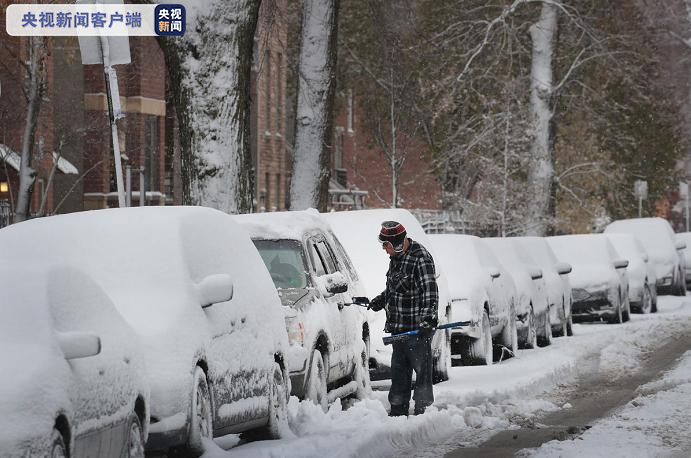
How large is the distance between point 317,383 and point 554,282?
13.0 m

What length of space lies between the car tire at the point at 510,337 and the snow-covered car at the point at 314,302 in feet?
20.2

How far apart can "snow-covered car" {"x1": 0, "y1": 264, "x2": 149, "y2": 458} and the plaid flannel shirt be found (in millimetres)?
5808

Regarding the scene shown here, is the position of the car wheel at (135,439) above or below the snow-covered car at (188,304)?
below

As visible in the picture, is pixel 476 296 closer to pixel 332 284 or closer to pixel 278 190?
pixel 332 284

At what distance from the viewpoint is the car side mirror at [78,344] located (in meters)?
8.41

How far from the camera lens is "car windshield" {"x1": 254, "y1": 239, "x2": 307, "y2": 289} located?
1565 centimetres

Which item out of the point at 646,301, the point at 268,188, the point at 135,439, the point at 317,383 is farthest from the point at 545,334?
the point at 268,188

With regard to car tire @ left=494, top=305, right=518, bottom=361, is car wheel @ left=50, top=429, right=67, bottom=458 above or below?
above

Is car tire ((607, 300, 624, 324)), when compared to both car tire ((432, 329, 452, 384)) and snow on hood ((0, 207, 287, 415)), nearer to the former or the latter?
car tire ((432, 329, 452, 384))

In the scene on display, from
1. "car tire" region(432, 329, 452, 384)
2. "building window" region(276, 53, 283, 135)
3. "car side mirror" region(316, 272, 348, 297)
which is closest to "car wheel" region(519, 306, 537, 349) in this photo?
"car tire" region(432, 329, 452, 384)

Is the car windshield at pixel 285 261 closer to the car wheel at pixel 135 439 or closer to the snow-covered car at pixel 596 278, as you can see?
the car wheel at pixel 135 439

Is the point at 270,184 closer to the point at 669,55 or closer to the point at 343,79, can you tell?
the point at 343,79

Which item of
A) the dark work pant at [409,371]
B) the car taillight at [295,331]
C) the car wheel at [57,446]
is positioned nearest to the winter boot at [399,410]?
the dark work pant at [409,371]

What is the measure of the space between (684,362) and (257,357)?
1032 cm
